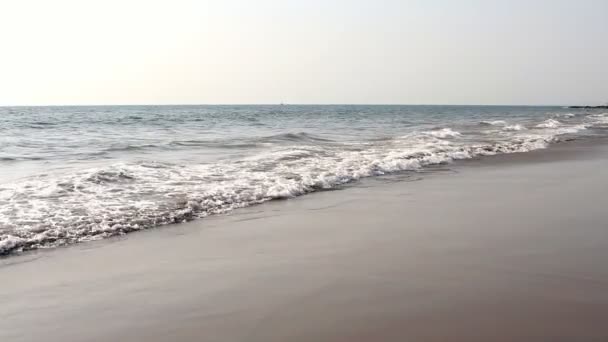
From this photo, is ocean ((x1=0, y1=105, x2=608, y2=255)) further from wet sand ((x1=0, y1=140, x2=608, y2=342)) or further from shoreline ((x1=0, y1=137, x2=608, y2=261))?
wet sand ((x1=0, y1=140, x2=608, y2=342))

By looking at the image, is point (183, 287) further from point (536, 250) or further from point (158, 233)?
point (536, 250)

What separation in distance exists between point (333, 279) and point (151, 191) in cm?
481

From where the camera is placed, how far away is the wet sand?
124 inches

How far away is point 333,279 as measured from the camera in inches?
157

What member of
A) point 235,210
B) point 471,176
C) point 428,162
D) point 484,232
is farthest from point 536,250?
point 428,162

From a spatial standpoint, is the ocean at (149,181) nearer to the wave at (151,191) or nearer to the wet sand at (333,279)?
the wave at (151,191)

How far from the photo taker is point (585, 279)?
12.9ft

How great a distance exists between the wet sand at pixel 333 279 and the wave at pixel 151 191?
1.63 ft

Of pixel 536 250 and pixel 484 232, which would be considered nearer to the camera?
pixel 536 250

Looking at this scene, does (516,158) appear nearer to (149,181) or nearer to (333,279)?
(149,181)

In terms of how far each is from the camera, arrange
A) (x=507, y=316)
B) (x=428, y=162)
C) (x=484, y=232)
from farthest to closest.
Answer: (x=428, y=162) → (x=484, y=232) → (x=507, y=316)

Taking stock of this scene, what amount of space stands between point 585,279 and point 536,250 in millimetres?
789

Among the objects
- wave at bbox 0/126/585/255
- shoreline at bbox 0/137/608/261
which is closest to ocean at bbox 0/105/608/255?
wave at bbox 0/126/585/255

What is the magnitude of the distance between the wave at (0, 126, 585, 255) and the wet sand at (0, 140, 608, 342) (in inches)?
19.6
